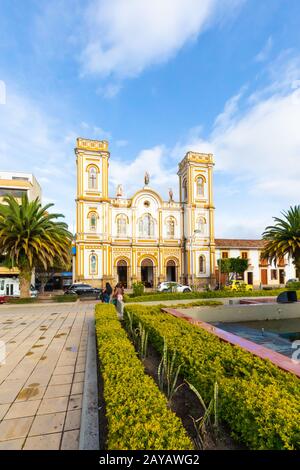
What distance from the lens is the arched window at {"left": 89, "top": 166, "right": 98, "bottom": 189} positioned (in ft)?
110

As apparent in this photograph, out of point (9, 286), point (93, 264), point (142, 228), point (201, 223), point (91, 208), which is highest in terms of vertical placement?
point (91, 208)

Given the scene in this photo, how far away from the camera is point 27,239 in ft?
56.6

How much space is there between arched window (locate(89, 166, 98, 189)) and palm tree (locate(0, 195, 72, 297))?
1477 centimetres

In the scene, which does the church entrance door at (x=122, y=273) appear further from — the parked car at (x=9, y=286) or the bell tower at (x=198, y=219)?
the parked car at (x=9, y=286)

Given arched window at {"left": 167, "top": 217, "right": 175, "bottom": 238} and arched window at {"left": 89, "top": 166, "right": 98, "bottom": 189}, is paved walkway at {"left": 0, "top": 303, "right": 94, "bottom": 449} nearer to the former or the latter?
arched window at {"left": 89, "top": 166, "right": 98, "bottom": 189}

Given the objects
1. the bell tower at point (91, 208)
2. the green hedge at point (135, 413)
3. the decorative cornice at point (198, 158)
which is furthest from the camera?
the decorative cornice at point (198, 158)

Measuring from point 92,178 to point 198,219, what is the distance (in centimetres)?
1638

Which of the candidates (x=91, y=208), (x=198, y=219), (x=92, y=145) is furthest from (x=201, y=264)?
(x=92, y=145)

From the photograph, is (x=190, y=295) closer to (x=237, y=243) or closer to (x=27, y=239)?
(x=27, y=239)

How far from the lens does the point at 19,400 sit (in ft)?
14.8

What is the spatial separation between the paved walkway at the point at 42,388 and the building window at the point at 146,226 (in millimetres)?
26361

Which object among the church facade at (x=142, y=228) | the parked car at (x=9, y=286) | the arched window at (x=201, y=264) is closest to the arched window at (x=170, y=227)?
the church facade at (x=142, y=228)

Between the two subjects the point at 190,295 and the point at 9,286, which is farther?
the point at 9,286

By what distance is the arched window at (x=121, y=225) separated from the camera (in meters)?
34.8
